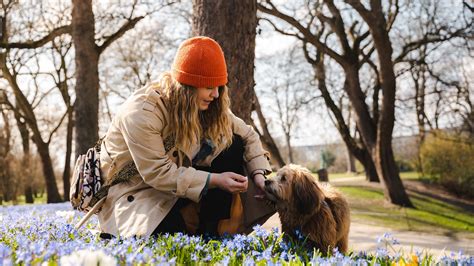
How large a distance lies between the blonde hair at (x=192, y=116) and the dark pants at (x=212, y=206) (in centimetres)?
14

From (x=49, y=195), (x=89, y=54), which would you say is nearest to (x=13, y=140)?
(x=49, y=195)

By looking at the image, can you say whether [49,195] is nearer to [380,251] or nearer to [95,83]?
[95,83]

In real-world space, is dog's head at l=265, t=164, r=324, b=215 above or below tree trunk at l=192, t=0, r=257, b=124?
below

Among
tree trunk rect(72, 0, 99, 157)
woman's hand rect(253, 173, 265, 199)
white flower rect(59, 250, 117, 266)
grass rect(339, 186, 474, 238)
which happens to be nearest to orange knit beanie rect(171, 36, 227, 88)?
woman's hand rect(253, 173, 265, 199)

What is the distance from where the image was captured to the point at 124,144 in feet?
12.5

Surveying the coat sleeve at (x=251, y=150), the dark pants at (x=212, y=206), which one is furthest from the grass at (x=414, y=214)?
the dark pants at (x=212, y=206)

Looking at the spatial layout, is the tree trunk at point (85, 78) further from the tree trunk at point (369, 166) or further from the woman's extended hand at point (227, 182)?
the tree trunk at point (369, 166)

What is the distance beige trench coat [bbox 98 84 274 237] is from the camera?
3.54m

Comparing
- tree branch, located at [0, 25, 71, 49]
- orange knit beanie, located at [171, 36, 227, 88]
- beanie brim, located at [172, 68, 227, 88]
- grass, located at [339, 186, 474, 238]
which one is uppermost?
tree branch, located at [0, 25, 71, 49]

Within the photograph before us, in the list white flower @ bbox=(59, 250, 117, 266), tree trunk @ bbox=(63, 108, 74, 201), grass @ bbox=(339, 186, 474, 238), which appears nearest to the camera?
white flower @ bbox=(59, 250, 117, 266)

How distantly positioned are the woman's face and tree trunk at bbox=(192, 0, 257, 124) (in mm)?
1869

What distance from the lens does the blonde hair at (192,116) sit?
3.70 m

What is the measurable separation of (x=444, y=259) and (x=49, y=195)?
19704mm

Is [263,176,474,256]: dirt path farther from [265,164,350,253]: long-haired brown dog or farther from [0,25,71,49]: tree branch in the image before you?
[0,25,71,49]: tree branch
